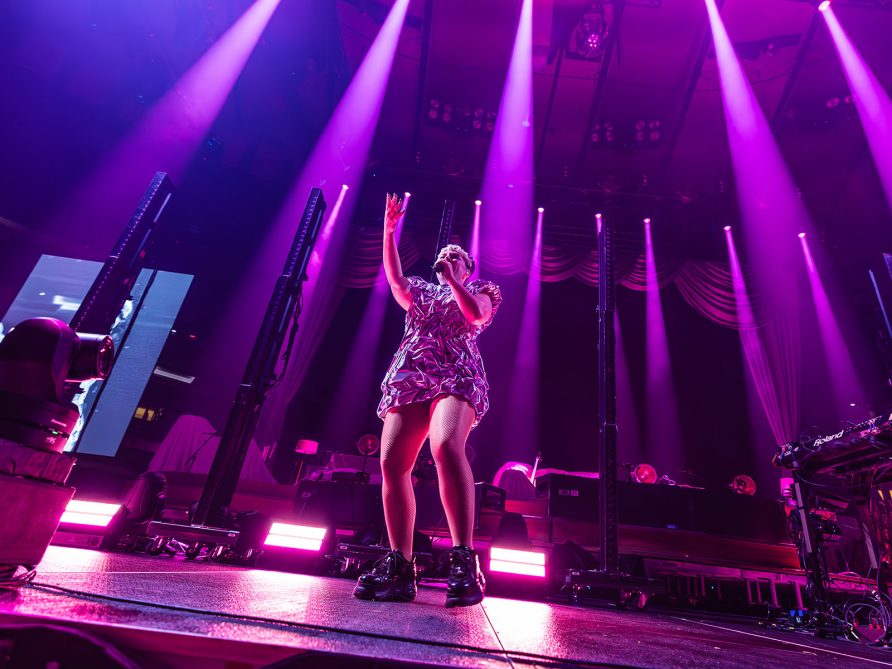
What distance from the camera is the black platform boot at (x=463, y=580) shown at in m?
1.44

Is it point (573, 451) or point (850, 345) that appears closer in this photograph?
point (850, 345)

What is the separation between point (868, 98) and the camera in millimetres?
6188

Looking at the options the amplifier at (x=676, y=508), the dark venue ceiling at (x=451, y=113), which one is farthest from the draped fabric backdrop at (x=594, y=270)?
the amplifier at (x=676, y=508)

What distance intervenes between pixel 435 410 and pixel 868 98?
815cm

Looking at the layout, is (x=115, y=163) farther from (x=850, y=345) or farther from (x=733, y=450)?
(x=850, y=345)

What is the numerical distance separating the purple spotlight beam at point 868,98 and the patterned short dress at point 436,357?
729 centimetres

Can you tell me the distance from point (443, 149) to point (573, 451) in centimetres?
621

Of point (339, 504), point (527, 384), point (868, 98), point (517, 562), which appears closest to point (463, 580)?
point (517, 562)

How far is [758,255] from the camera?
7.83m

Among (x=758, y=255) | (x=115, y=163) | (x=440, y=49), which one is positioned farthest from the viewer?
(x=758, y=255)

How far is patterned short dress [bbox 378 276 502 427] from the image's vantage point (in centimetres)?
175

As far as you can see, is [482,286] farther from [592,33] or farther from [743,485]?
[743,485]

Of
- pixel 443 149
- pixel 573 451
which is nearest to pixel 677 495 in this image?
pixel 573 451

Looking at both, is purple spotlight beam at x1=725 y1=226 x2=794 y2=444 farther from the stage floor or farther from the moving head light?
the moving head light
